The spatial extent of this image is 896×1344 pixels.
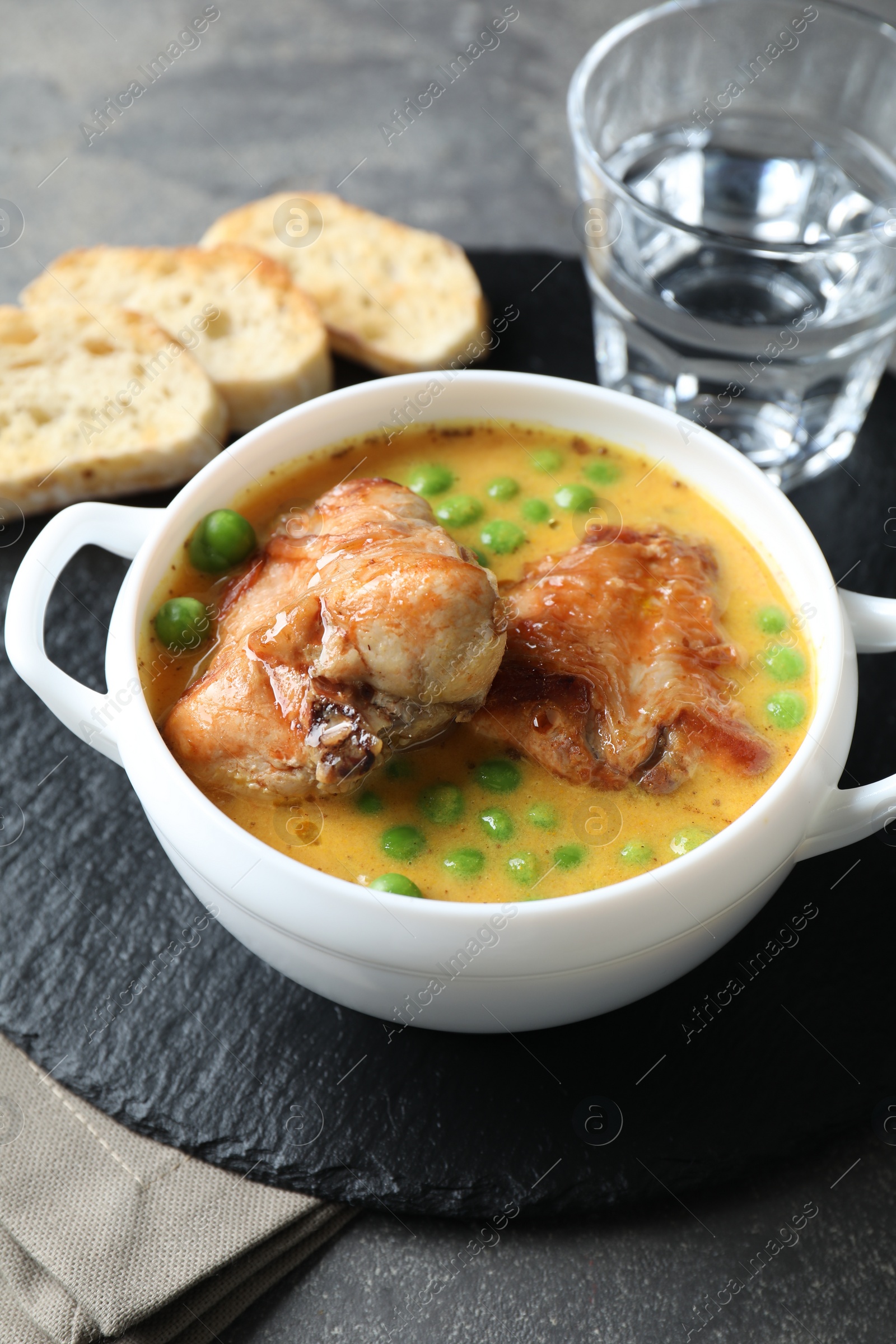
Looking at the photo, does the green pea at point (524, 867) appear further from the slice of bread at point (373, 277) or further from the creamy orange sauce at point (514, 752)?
the slice of bread at point (373, 277)

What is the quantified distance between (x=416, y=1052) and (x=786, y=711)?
50.4 inches

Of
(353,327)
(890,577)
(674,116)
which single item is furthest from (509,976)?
(674,116)

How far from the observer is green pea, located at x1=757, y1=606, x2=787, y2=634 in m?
3.27

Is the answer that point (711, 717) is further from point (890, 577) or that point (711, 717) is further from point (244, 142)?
point (244, 142)

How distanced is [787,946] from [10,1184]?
209 cm

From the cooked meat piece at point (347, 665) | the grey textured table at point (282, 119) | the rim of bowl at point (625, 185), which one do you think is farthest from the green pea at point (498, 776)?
the grey textured table at point (282, 119)

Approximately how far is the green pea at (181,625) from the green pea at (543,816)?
93cm

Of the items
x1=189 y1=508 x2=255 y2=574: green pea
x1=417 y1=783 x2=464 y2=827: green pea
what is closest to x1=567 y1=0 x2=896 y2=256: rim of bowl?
x1=189 y1=508 x2=255 y2=574: green pea

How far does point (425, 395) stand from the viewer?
11.7 feet

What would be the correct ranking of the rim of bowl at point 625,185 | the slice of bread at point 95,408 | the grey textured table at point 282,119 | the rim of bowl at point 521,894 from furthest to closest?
the grey textured table at point 282,119 → the slice of bread at point 95,408 → the rim of bowl at point 625,185 → the rim of bowl at point 521,894

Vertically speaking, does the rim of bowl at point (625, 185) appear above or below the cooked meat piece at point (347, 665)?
below

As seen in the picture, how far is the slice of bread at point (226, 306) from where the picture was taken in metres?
4.69

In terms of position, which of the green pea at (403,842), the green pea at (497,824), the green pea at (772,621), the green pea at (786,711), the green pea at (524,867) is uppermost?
the green pea at (403,842)

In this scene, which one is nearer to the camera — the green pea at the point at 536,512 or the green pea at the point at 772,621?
the green pea at the point at 772,621
